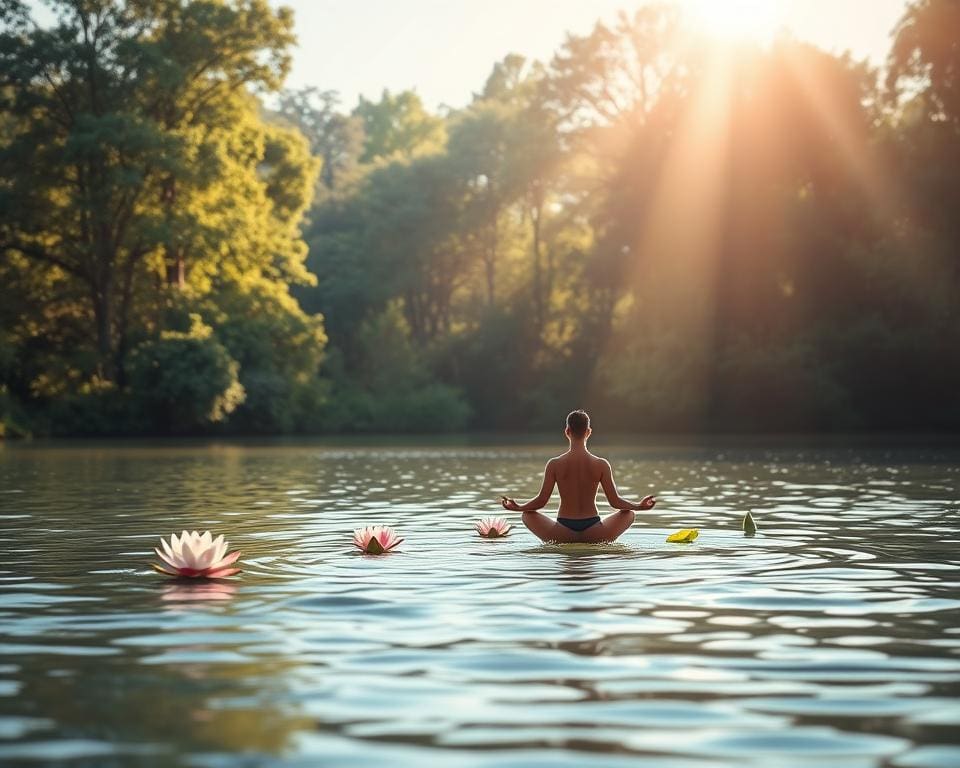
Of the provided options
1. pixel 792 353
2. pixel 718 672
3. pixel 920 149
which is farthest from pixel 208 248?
pixel 718 672

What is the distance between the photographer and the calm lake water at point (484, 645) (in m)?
6.20

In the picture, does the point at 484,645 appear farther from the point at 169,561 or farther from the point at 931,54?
the point at 931,54

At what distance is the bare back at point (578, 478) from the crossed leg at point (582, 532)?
0.16 meters

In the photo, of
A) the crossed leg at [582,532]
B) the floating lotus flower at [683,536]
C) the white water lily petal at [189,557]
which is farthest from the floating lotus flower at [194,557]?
the floating lotus flower at [683,536]

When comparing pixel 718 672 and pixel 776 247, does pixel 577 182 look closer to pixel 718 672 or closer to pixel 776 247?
pixel 776 247

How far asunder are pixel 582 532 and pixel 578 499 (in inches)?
12.8

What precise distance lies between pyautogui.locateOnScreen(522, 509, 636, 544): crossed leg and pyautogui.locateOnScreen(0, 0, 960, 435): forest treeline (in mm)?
39002

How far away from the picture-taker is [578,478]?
14789 mm

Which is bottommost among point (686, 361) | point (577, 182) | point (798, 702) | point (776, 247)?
point (798, 702)

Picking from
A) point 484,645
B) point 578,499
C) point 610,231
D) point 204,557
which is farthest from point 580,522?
point 610,231

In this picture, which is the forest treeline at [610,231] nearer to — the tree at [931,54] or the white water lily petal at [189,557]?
the tree at [931,54]

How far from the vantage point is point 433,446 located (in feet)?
164

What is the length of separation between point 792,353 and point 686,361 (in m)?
4.75

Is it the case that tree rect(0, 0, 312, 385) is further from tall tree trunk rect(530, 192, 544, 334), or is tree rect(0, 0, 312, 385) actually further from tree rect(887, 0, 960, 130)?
tree rect(887, 0, 960, 130)
